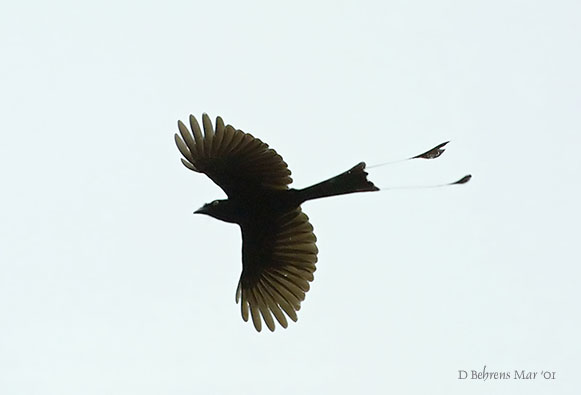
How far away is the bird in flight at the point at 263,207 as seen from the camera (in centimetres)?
930

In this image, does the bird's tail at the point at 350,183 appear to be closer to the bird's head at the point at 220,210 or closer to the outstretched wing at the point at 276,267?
Answer: the outstretched wing at the point at 276,267

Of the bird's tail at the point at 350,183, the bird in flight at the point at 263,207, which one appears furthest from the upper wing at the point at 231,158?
the bird's tail at the point at 350,183

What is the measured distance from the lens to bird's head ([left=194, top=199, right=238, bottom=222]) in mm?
9680

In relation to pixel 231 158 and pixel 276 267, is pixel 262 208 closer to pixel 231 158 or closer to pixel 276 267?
pixel 231 158

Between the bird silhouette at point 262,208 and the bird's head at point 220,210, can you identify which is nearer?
the bird silhouette at point 262,208

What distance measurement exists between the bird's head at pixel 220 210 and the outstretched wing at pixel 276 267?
310 millimetres

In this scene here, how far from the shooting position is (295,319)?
402 inches

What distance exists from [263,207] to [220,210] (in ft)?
1.36

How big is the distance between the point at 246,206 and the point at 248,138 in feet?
2.65

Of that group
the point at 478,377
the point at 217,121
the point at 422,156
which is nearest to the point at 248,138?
the point at 217,121

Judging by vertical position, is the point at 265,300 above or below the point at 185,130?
below

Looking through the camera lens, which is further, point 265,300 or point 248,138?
point 265,300

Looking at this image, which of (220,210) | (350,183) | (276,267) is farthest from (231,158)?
(276,267)

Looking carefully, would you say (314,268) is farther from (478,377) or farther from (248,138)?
(478,377)
